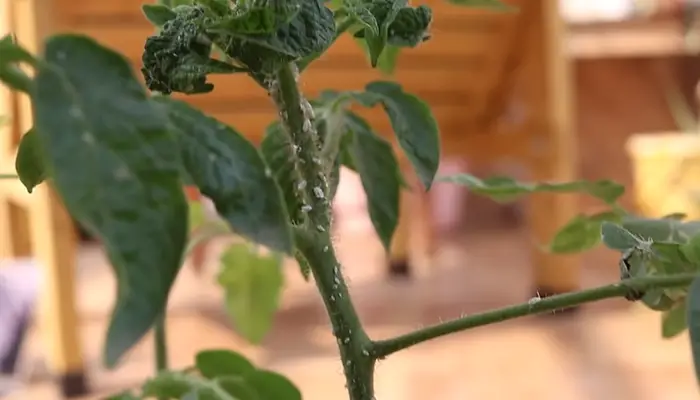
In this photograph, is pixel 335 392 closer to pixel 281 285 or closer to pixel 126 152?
pixel 281 285

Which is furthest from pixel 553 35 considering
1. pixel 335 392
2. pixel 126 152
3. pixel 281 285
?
pixel 126 152

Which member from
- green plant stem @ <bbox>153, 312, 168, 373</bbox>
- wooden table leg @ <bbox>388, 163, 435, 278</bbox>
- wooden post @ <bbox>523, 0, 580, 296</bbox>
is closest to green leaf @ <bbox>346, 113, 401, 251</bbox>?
green plant stem @ <bbox>153, 312, 168, 373</bbox>

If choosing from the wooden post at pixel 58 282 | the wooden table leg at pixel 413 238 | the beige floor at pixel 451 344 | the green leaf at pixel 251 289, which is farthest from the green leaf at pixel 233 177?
the wooden table leg at pixel 413 238

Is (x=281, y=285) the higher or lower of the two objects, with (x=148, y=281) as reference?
lower

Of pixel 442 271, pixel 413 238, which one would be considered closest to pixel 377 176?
pixel 442 271

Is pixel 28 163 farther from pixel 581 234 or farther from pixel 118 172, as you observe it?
pixel 581 234

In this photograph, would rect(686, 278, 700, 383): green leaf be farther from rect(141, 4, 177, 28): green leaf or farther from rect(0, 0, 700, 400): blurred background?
rect(0, 0, 700, 400): blurred background

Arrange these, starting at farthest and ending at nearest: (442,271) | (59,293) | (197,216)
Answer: (442,271)
(59,293)
(197,216)
